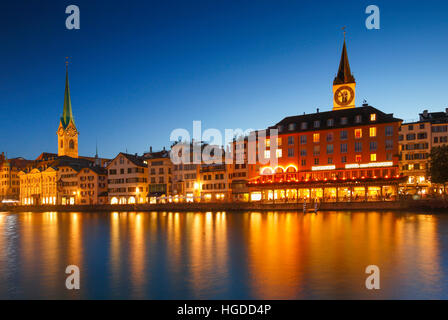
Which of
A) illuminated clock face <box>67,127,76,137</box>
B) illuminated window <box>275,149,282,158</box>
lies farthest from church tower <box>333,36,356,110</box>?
illuminated clock face <box>67,127,76,137</box>

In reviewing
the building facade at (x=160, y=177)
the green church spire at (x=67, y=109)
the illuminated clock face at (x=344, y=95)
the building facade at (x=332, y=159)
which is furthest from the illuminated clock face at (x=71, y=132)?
the illuminated clock face at (x=344, y=95)

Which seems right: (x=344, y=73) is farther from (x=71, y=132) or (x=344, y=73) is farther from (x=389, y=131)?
(x=71, y=132)

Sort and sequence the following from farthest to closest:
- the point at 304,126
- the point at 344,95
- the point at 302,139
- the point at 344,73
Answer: the point at 344,73, the point at 344,95, the point at 304,126, the point at 302,139

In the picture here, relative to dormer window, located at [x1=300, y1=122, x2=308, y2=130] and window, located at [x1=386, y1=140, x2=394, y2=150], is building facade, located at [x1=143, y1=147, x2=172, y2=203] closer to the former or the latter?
dormer window, located at [x1=300, y1=122, x2=308, y2=130]

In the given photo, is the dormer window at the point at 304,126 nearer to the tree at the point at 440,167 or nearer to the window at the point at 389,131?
the window at the point at 389,131

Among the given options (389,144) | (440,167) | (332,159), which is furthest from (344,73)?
(440,167)

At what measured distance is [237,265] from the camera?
23812 mm

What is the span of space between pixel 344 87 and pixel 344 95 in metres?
2.34

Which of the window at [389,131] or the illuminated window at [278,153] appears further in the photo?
the illuminated window at [278,153]

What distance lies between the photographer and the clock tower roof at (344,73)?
10938 centimetres

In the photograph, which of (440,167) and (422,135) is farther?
(422,135)

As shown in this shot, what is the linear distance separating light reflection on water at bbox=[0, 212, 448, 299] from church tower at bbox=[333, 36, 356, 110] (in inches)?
2863
